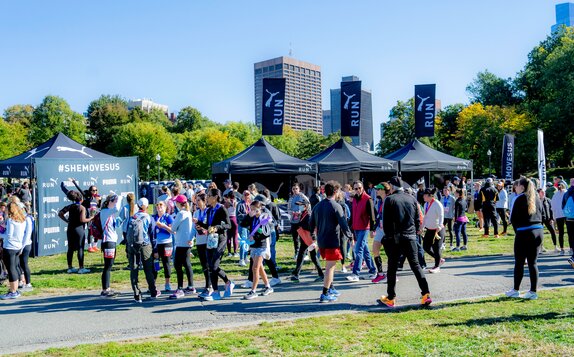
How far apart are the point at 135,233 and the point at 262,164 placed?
436 inches

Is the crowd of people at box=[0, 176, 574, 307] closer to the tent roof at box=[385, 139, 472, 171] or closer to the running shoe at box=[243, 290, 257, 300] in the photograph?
the running shoe at box=[243, 290, 257, 300]

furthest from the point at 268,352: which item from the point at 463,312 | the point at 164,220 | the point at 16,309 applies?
the point at 16,309

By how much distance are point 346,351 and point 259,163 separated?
45.5ft

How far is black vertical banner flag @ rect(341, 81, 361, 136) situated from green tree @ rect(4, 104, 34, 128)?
67.8m

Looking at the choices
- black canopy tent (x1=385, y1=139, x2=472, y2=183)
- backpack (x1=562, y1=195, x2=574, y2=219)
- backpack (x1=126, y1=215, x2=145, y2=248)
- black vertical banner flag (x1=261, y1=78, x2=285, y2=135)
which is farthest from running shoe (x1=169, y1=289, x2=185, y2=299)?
black canopy tent (x1=385, y1=139, x2=472, y2=183)

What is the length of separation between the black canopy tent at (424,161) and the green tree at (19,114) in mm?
68237

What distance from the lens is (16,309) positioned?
25.5 feet

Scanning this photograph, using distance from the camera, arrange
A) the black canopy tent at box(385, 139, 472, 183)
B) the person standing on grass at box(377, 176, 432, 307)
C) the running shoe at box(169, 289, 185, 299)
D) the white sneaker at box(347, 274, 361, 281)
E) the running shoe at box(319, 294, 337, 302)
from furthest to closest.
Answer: the black canopy tent at box(385, 139, 472, 183), the white sneaker at box(347, 274, 361, 281), the running shoe at box(169, 289, 185, 299), the running shoe at box(319, 294, 337, 302), the person standing on grass at box(377, 176, 432, 307)

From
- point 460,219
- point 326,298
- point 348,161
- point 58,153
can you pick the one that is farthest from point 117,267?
point 348,161

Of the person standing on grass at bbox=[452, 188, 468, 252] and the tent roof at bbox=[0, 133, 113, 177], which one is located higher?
the tent roof at bbox=[0, 133, 113, 177]

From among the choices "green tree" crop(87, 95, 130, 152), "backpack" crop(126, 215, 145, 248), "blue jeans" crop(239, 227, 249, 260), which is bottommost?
"blue jeans" crop(239, 227, 249, 260)

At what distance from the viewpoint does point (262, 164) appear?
61.7 feet

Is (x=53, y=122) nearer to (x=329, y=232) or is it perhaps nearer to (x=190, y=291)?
(x=190, y=291)

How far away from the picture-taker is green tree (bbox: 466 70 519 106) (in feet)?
201
